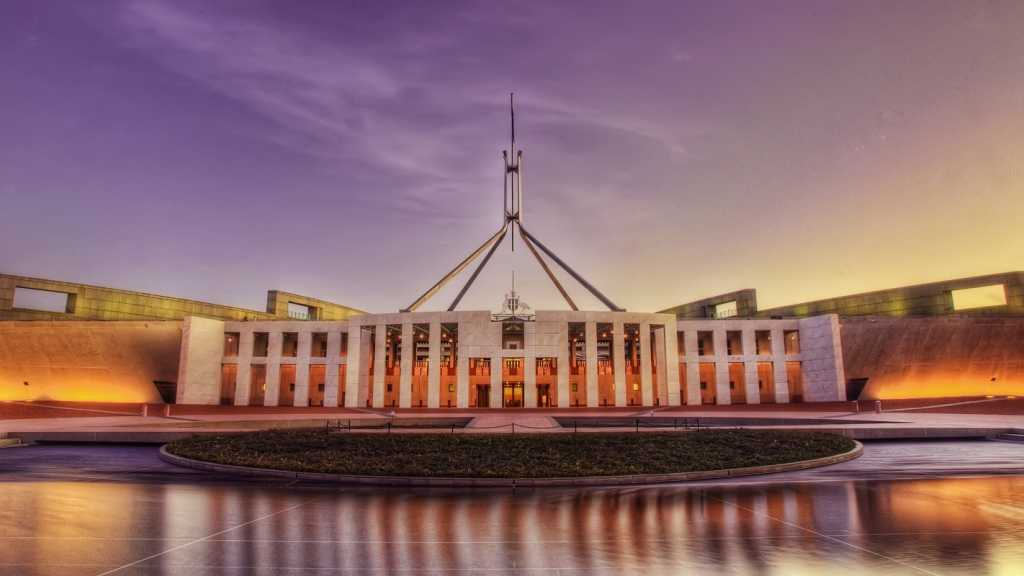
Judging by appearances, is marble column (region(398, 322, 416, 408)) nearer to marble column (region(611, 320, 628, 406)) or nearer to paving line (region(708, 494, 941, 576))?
marble column (region(611, 320, 628, 406))

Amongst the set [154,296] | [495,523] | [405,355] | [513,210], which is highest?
[513,210]

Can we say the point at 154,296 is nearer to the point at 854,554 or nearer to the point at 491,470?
the point at 491,470

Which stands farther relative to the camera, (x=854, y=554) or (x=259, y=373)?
(x=259, y=373)

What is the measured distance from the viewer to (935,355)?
155ft

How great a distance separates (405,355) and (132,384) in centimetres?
2492

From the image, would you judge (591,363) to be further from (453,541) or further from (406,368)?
(453,541)

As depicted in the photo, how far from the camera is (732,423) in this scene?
27562 mm

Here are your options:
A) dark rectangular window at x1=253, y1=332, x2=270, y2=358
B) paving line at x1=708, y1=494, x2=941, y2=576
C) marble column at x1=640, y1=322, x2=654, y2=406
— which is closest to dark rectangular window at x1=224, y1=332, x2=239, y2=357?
dark rectangular window at x1=253, y1=332, x2=270, y2=358

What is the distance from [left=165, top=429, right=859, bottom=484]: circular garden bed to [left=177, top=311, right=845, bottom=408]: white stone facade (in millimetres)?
23568

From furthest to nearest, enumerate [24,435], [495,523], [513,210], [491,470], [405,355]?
Result: [513,210]
[405,355]
[24,435]
[491,470]
[495,523]

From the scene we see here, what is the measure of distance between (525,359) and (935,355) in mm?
35380

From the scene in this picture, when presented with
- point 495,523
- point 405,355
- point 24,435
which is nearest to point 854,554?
point 495,523

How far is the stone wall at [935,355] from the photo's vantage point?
45562mm

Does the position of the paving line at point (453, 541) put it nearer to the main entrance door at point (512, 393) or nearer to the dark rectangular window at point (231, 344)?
the main entrance door at point (512, 393)
